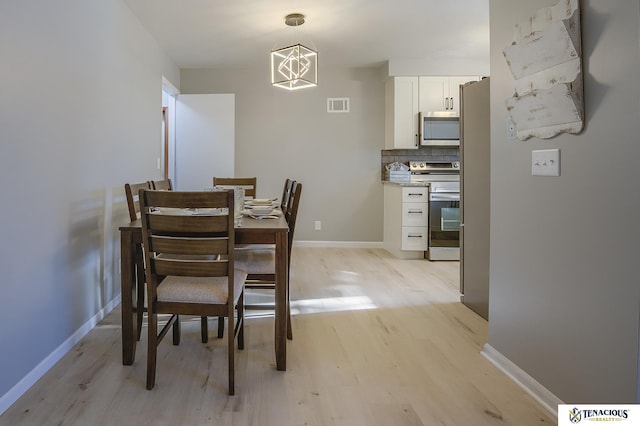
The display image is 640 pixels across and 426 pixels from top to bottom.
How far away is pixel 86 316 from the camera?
2584mm

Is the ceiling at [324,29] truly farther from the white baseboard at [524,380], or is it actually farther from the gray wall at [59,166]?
the white baseboard at [524,380]

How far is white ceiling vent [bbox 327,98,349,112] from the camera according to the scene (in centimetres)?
557

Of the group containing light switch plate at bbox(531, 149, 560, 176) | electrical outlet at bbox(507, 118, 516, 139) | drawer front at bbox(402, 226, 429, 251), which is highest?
electrical outlet at bbox(507, 118, 516, 139)

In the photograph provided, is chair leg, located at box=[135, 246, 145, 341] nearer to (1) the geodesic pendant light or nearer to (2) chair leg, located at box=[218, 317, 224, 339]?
(2) chair leg, located at box=[218, 317, 224, 339]

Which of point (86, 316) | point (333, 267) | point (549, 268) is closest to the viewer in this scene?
point (549, 268)

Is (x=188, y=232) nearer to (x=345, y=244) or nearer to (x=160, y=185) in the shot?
(x=160, y=185)

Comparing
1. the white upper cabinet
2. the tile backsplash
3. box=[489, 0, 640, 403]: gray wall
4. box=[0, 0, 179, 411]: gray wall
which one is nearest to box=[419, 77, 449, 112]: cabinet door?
the white upper cabinet

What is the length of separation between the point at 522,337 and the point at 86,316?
2.54 m

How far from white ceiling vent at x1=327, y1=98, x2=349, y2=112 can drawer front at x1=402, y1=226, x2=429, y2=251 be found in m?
1.87

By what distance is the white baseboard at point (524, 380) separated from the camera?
1.72m

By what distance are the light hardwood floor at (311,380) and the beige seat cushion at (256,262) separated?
43 cm

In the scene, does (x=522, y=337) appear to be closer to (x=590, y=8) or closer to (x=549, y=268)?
(x=549, y=268)

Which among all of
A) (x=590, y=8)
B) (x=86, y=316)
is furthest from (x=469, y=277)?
(x=86, y=316)

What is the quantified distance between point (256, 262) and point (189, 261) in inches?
29.2
